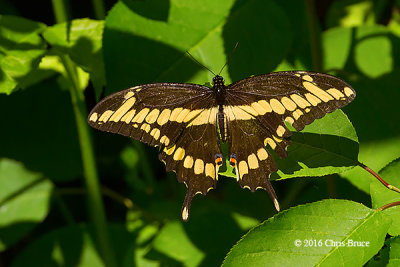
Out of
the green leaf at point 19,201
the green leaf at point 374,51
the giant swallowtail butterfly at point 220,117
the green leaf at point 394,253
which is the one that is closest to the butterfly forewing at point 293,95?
the giant swallowtail butterfly at point 220,117

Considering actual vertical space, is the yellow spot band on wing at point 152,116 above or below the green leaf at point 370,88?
below

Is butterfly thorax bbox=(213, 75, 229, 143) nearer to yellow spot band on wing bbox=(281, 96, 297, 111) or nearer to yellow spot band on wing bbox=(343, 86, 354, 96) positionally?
yellow spot band on wing bbox=(281, 96, 297, 111)

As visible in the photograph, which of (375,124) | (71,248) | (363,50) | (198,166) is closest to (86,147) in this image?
(198,166)

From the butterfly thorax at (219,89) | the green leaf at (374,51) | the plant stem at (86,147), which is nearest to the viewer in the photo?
the butterfly thorax at (219,89)

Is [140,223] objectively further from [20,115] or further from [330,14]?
[330,14]

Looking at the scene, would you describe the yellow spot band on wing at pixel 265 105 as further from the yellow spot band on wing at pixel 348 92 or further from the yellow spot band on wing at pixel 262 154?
the yellow spot band on wing at pixel 348 92

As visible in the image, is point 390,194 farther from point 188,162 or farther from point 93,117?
point 93,117
